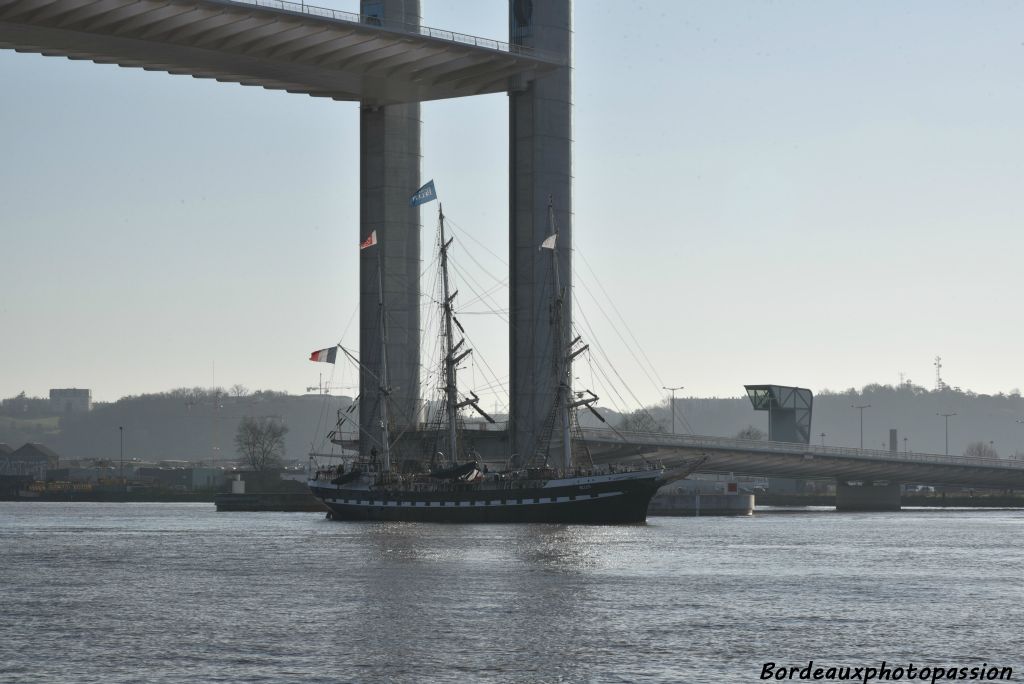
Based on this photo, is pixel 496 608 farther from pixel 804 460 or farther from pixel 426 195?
pixel 804 460

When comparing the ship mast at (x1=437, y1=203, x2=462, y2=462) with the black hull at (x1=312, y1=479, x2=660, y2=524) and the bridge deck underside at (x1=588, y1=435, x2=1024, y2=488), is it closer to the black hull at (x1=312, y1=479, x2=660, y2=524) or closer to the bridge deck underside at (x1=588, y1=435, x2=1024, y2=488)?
the black hull at (x1=312, y1=479, x2=660, y2=524)

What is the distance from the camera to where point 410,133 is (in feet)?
444

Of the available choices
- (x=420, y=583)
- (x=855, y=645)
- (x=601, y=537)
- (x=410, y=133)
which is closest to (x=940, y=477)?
(x=410, y=133)

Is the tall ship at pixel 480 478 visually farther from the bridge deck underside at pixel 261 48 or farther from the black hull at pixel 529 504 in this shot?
the bridge deck underside at pixel 261 48

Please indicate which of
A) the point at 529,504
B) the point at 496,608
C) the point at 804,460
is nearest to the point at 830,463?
the point at 804,460

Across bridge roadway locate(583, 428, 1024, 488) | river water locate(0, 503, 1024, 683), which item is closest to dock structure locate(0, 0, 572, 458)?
bridge roadway locate(583, 428, 1024, 488)

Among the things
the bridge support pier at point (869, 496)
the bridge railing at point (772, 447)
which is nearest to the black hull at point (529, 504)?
the bridge railing at point (772, 447)

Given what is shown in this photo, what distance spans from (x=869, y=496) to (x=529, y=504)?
6826cm

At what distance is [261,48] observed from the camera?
113875 millimetres

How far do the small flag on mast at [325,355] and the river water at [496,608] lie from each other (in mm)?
24518

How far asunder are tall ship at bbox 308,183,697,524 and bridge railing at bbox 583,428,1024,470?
12.1 meters

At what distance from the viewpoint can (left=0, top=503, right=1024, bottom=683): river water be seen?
116ft

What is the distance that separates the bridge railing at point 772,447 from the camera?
135m

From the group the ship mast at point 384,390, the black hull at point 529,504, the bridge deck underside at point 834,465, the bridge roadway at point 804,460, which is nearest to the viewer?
the black hull at point 529,504
